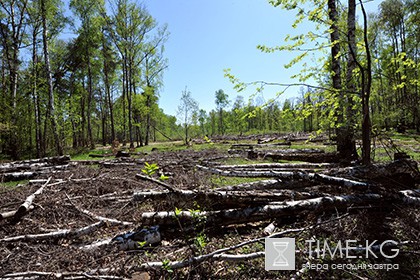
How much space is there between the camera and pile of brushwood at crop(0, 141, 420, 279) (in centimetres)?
263

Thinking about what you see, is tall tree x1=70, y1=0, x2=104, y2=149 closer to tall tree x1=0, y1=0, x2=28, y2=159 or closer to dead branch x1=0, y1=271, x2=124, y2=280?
tall tree x1=0, y1=0, x2=28, y2=159

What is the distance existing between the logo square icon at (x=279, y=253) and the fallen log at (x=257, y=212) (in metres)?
0.62

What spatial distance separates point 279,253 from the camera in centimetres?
282

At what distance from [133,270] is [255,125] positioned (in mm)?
76036

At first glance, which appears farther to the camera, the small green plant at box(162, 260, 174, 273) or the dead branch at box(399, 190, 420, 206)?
the dead branch at box(399, 190, 420, 206)

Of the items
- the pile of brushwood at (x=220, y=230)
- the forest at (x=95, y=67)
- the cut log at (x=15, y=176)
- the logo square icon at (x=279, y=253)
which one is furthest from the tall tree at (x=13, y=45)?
the logo square icon at (x=279, y=253)

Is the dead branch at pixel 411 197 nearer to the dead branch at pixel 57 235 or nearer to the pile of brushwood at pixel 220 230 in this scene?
the pile of brushwood at pixel 220 230

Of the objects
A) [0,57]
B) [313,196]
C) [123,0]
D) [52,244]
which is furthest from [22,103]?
[313,196]

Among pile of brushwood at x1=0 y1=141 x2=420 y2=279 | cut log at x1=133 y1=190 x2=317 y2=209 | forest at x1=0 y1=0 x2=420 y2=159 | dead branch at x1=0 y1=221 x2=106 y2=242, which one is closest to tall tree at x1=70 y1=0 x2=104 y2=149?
forest at x1=0 y1=0 x2=420 y2=159

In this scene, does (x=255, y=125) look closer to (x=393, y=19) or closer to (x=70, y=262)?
(x=393, y=19)

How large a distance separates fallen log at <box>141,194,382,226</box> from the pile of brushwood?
0.02 metres

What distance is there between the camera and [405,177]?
14.4 ft

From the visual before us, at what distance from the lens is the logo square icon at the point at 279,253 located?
2.65m

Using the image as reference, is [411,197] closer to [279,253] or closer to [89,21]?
[279,253]
